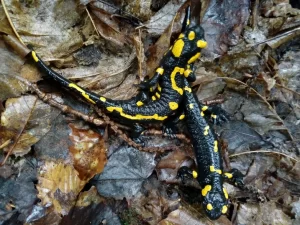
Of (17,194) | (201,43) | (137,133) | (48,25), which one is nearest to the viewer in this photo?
(17,194)

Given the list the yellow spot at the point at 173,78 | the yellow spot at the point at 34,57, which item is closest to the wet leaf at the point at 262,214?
the yellow spot at the point at 173,78

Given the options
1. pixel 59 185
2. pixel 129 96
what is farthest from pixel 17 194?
pixel 129 96

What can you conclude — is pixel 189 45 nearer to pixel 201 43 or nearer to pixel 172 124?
pixel 201 43

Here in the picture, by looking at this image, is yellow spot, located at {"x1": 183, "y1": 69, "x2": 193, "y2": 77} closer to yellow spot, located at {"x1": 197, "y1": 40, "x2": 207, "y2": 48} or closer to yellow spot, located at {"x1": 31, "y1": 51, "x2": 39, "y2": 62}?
yellow spot, located at {"x1": 197, "y1": 40, "x2": 207, "y2": 48}

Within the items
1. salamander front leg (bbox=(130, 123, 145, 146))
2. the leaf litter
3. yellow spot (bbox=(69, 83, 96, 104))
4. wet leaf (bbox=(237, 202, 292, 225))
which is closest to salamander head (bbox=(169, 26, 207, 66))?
the leaf litter

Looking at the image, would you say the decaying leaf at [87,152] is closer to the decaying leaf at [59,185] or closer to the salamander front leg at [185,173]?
the decaying leaf at [59,185]

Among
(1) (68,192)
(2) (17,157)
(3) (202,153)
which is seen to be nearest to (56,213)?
(1) (68,192)
